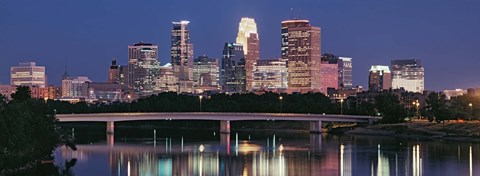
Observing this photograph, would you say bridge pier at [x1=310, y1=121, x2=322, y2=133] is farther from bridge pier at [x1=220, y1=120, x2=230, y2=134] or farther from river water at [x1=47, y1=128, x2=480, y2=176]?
river water at [x1=47, y1=128, x2=480, y2=176]

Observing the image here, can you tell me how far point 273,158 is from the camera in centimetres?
8694

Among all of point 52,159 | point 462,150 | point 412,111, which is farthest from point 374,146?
point 412,111

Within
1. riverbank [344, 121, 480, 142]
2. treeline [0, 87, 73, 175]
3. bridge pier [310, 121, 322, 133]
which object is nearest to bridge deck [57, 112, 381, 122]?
bridge pier [310, 121, 322, 133]

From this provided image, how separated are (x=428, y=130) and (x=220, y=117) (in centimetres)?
3615

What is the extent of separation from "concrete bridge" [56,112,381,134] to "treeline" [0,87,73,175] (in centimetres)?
4502

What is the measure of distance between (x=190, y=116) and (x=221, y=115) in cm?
763

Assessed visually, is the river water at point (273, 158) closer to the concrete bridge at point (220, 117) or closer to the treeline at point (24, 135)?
the treeline at point (24, 135)

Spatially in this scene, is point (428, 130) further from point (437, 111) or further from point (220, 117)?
point (220, 117)

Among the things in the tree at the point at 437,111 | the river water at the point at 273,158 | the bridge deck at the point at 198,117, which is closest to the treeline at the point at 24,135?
the river water at the point at 273,158

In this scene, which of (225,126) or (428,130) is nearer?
(428,130)

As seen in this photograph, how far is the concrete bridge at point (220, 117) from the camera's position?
445ft

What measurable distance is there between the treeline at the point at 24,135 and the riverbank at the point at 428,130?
212 ft

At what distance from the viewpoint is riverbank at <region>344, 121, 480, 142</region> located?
4953 inches

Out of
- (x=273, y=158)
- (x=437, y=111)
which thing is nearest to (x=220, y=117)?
(x=437, y=111)
